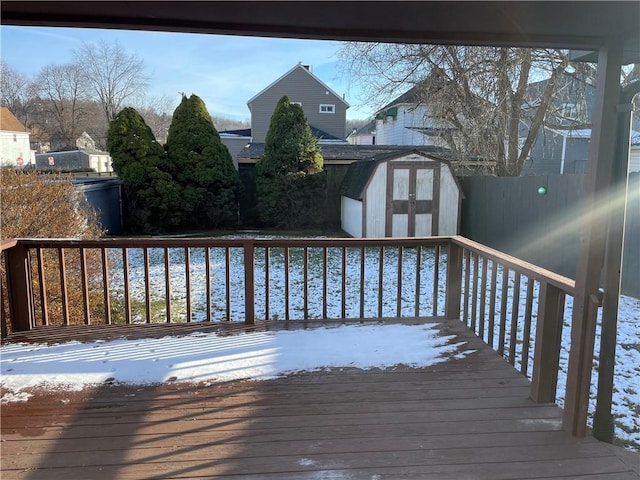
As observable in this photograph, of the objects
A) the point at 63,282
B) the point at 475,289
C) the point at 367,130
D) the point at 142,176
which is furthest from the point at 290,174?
the point at 367,130

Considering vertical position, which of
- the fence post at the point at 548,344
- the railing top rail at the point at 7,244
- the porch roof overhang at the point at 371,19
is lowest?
the fence post at the point at 548,344

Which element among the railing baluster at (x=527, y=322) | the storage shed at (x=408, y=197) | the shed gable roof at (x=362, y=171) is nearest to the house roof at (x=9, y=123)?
the shed gable roof at (x=362, y=171)

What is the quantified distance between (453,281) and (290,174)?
26.3 ft

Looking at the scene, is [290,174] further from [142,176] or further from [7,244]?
[7,244]

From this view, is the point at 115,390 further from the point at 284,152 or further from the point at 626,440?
the point at 284,152

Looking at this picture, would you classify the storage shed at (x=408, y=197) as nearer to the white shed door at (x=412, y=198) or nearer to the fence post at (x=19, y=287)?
the white shed door at (x=412, y=198)

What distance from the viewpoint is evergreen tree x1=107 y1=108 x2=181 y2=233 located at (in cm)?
1109

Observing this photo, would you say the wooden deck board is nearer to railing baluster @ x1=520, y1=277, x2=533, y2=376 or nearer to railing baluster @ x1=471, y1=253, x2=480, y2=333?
railing baluster @ x1=520, y1=277, x2=533, y2=376

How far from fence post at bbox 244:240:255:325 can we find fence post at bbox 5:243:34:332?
1.70 m

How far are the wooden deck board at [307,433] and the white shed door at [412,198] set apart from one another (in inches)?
290

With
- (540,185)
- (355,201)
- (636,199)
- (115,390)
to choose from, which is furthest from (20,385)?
(355,201)

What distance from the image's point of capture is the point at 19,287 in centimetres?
348

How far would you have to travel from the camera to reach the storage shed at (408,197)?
384 inches

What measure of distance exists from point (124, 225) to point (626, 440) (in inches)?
450
